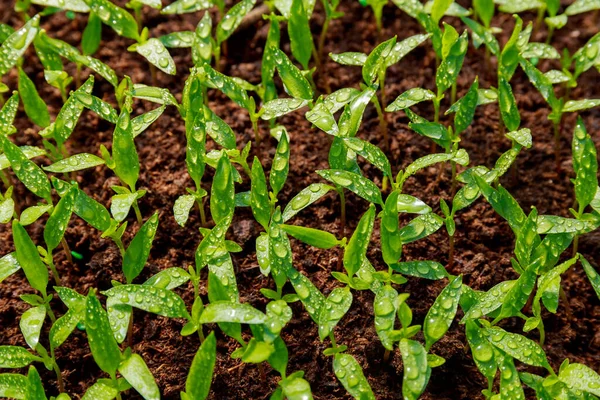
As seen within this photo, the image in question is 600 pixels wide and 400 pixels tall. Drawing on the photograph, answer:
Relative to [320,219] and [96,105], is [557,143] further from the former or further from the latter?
[96,105]

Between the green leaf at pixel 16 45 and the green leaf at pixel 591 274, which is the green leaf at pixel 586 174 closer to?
the green leaf at pixel 591 274

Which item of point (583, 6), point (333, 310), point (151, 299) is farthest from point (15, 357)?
point (583, 6)

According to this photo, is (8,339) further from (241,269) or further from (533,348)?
(533,348)

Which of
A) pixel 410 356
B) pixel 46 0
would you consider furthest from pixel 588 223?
pixel 46 0

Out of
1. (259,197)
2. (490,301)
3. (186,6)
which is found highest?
(186,6)

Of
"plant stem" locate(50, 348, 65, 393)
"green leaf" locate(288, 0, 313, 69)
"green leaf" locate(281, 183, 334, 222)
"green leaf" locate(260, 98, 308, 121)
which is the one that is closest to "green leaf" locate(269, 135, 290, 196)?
"green leaf" locate(281, 183, 334, 222)
